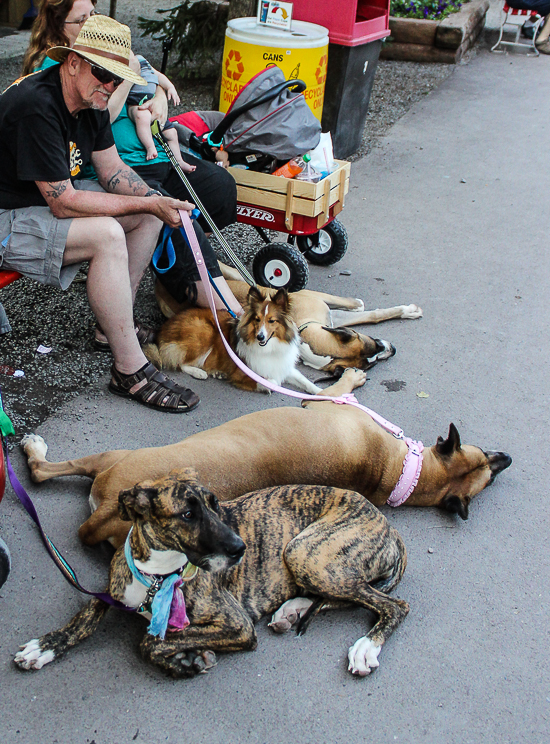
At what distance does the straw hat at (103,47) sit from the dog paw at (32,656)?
8.09 ft

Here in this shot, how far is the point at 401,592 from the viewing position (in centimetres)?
289

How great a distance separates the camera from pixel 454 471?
321cm

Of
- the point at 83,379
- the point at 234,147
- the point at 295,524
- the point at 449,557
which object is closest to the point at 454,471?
the point at 449,557

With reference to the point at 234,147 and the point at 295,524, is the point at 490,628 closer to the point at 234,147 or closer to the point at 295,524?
the point at 295,524

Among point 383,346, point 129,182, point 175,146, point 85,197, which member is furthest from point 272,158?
point 85,197

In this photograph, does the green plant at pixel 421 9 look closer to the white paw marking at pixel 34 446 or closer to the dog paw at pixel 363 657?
the white paw marking at pixel 34 446

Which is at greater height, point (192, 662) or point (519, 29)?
point (519, 29)

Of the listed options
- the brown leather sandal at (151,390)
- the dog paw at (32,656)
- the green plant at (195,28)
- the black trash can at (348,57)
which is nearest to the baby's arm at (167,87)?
the brown leather sandal at (151,390)

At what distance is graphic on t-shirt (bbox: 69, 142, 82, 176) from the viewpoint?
3416mm

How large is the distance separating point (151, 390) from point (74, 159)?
1.32m

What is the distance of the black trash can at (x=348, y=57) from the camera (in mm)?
6426

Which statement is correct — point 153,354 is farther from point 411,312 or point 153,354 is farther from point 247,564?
point 411,312

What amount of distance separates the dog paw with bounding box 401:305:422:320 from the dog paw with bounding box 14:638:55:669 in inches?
138

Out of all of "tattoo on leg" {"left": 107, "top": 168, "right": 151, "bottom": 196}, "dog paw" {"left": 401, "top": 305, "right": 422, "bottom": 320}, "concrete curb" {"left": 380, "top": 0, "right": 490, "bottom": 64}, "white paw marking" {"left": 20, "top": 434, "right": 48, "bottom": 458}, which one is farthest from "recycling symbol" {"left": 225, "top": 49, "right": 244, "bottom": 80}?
"concrete curb" {"left": 380, "top": 0, "right": 490, "bottom": 64}
